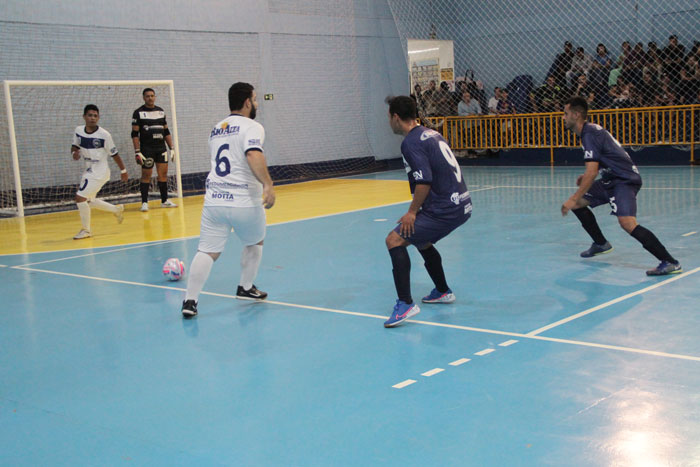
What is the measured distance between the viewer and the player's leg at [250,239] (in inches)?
257

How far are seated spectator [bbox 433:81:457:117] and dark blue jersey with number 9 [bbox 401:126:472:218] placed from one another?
16610mm

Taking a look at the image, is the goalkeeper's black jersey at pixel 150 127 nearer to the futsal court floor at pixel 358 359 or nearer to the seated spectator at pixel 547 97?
the futsal court floor at pixel 358 359

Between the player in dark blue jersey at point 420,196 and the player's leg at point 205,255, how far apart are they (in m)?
1.47

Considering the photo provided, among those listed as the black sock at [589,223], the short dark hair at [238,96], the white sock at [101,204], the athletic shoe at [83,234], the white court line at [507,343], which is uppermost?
the short dark hair at [238,96]

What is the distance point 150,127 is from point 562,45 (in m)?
12.4

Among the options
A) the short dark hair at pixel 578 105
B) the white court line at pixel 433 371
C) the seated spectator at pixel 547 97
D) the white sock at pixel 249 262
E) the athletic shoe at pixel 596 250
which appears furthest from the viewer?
the seated spectator at pixel 547 97

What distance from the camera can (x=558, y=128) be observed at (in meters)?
20.4

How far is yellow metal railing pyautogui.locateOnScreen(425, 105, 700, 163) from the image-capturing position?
18.3m

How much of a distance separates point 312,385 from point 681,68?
16688mm

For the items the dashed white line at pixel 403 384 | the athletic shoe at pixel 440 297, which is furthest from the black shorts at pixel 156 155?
the dashed white line at pixel 403 384

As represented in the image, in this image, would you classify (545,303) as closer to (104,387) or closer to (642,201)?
(104,387)

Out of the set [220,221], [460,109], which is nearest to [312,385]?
[220,221]

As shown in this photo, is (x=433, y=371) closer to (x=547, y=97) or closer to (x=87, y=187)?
(x=87, y=187)

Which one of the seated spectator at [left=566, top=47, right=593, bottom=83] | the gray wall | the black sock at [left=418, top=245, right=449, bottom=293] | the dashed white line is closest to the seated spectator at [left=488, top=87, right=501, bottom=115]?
the seated spectator at [left=566, top=47, right=593, bottom=83]
